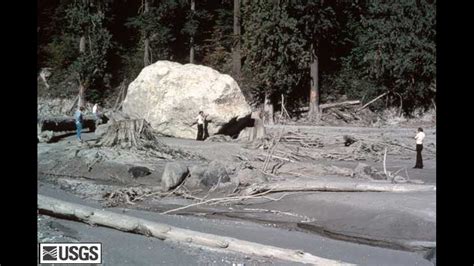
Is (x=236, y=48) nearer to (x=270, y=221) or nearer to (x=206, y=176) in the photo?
(x=206, y=176)

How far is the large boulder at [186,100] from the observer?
2056 centimetres

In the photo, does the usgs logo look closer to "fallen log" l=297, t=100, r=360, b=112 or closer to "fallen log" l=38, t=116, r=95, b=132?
"fallen log" l=38, t=116, r=95, b=132

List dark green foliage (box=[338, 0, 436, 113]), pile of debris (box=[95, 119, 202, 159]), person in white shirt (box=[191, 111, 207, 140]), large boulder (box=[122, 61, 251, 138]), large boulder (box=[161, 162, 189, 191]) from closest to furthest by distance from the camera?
large boulder (box=[161, 162, 189, 191])
pile of debris (box=[95, 119, 202, 159])
dark green foliage (box=[338, 0, 436, 113])
person in white shirt (box=[191, 111, 207, 140])
large boulder (box=[122, 61, 251, 138])

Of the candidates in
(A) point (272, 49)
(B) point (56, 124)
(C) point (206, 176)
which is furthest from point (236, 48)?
(C) point (206, 176)

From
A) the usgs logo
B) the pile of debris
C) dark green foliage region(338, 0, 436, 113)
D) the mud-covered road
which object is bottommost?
the mud-covered road

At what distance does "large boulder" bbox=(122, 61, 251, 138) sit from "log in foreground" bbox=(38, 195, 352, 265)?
36.5 feet

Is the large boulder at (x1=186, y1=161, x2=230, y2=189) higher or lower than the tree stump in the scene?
lower

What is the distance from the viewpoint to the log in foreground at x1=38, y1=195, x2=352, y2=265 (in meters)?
7.25

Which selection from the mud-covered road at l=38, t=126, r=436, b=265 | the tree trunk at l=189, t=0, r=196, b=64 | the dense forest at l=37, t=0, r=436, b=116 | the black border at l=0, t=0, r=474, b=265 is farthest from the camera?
the tree trunk at l=189, t=0, r=196, b=64

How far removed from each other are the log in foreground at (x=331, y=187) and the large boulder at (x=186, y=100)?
8805mm

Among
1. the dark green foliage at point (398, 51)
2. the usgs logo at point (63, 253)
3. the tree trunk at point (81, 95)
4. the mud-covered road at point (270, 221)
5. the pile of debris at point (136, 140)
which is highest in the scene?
the dark green foliage at point (398, 51)

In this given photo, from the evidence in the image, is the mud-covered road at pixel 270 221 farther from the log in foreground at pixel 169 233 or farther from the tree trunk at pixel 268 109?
the tree trunk at pixel 268 109

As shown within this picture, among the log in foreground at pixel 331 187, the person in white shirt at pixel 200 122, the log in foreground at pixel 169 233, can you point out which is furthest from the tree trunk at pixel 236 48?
the log in foreground at pixel 169 233

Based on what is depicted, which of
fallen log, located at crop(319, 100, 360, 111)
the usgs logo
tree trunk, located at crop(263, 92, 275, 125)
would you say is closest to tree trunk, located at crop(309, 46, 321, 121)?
fallen log, located at crop(319, 100, 360, 111)
